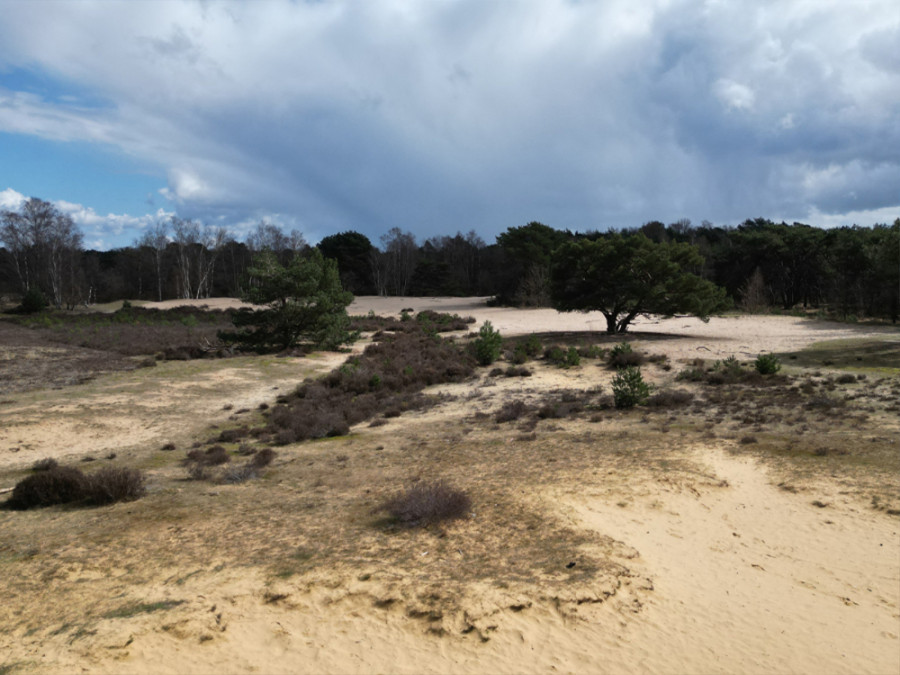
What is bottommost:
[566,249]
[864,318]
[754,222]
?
[864,318]

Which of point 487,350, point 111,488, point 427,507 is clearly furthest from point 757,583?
point 487,350

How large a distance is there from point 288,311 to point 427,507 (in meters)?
A: 21.0

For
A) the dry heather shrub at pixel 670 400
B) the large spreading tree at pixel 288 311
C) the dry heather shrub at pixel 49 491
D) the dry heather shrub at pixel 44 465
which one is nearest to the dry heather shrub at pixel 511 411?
the dry heather shrub at pixel 670 400

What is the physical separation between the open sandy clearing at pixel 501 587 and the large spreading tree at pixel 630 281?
17.9 m

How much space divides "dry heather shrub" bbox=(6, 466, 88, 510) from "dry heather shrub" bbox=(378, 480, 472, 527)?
161 inches

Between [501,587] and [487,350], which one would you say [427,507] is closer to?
[501,587]

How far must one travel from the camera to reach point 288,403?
52.6ft

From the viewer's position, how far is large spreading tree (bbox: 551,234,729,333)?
85.2ft

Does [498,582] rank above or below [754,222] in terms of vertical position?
below

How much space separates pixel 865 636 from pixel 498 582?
2.91m

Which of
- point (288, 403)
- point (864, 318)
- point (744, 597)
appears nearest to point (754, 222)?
point (864, 318)

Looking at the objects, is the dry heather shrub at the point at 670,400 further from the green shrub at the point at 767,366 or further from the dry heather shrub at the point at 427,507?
the dry heather shrub at the point at 427,507

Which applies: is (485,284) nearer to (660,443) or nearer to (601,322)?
(601,322)

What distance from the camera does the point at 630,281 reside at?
86.7 ft
